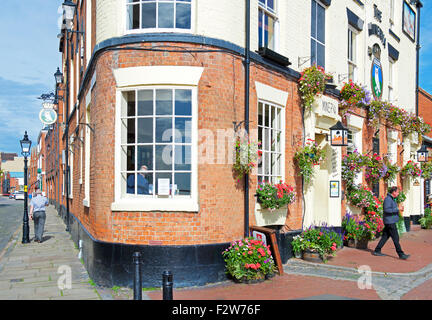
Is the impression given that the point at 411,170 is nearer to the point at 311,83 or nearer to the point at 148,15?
the point at 311,83

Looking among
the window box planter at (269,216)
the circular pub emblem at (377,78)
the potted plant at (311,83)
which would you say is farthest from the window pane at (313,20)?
the window box planter at (269,216)

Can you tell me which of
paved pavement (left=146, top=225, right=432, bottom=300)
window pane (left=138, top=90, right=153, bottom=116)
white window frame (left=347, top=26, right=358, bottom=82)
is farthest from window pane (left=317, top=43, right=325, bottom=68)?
window pane (left=138, top=90, right=153, bottom=116)

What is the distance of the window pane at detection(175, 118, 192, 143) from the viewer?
7613 millimetres

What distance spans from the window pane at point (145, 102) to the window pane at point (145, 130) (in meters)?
0.13

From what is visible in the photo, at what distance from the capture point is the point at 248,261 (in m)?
7.31

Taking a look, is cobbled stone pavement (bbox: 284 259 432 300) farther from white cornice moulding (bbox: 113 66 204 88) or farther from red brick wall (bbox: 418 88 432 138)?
red brick wall (bbox: 418 88 432 138)

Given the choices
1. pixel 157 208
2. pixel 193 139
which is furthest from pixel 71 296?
pixel 193 139

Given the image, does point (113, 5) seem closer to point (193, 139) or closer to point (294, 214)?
point (193, 139)

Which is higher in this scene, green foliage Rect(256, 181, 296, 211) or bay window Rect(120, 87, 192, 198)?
bay window Rect(120, 87, 192, 198)

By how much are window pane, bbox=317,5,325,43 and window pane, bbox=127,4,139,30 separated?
5408 millimetres

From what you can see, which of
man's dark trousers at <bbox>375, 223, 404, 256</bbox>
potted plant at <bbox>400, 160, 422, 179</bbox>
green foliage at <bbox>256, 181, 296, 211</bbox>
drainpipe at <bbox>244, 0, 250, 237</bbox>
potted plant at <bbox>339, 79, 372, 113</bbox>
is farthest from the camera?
potted plant at <bbox>400, 160, 422, 179</bbox>

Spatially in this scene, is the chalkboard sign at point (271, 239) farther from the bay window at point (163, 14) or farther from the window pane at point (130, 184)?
the bay window at point (163, 14)

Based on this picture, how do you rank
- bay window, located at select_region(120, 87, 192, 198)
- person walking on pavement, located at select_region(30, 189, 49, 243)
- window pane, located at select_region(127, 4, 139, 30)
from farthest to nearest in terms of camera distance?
person walking on pavement, located at select_region(30, 189, 49, 243) < window pane, located at select_region(127, 4, 139, 30) < bay window, located at select_region(120, 87, 192, 198)

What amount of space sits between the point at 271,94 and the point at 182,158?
2.65 m
